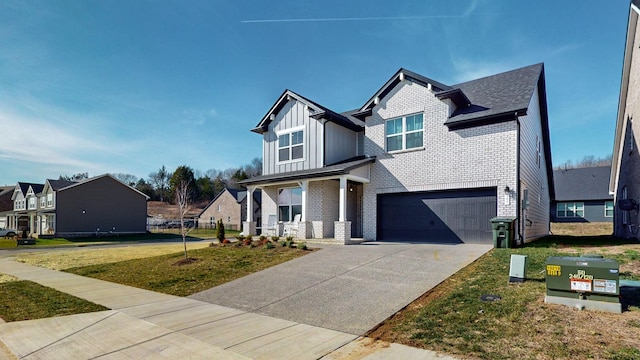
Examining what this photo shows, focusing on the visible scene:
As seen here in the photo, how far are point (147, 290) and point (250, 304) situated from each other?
3557 mm

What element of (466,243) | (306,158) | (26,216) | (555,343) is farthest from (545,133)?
(26,216)

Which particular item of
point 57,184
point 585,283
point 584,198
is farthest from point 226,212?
point 585,283

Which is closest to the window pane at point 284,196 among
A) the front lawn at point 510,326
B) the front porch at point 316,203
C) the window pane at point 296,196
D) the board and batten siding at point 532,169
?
the front porch at point 316,203

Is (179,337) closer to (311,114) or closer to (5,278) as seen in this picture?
(5,278)

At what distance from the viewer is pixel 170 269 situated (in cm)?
1177

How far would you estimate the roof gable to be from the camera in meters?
17.2

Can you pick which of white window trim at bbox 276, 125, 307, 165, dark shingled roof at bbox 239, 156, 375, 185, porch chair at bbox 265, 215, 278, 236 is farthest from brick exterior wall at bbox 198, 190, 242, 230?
dark shingled roof at bbox 239, 156, 375, 185

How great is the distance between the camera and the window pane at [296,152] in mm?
18438

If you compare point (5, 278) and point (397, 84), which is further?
point (397, 84)

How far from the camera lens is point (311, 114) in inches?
700

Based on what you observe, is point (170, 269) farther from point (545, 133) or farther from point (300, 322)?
point (545, 133)

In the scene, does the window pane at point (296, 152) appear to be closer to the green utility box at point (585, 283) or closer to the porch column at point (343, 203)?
the porch column at point (343, 203)

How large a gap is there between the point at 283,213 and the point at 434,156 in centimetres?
853

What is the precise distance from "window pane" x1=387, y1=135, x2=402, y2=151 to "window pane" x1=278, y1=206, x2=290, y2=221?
21.0 ft
